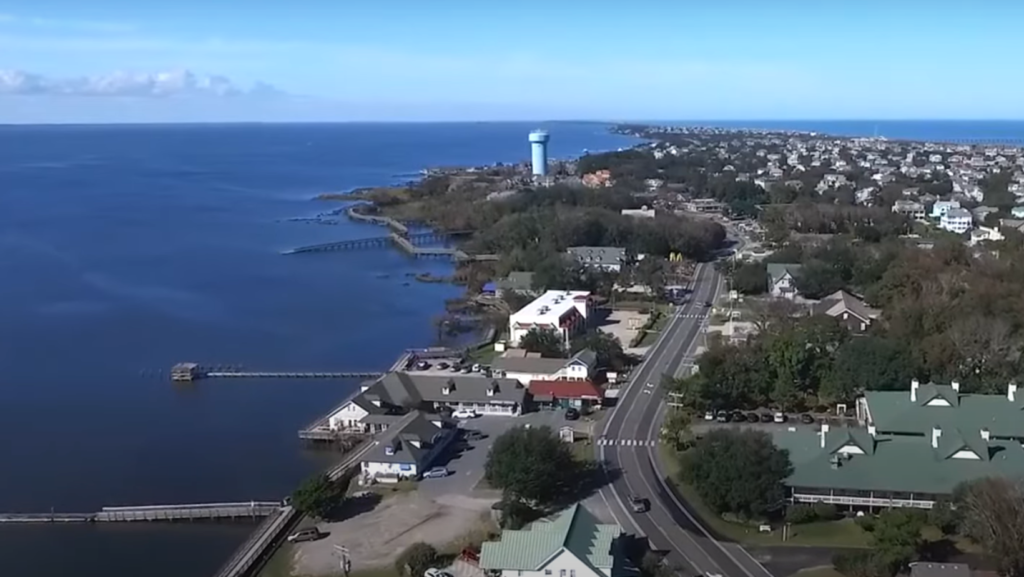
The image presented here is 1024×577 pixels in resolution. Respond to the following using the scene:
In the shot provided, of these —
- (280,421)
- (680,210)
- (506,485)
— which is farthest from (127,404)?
(680,210)

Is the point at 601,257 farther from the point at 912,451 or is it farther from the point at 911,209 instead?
the point at 911,209

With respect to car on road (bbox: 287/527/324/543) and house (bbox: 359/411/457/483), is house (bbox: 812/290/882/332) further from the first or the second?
car on road (bbox: 287/527/324/543)

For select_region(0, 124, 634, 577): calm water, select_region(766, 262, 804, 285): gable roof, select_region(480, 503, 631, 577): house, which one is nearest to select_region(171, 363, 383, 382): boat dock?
select_region(0, 124, 634, 577): calm water

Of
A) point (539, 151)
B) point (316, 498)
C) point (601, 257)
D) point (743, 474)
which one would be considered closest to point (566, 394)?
point (743, 474)

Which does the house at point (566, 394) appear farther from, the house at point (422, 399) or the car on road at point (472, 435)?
the car on road at point (472, 435)

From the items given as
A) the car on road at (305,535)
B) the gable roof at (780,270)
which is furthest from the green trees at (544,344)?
the gable roof at (780,270)

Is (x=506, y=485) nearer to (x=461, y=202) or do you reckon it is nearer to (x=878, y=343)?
(x=878, y=343)
